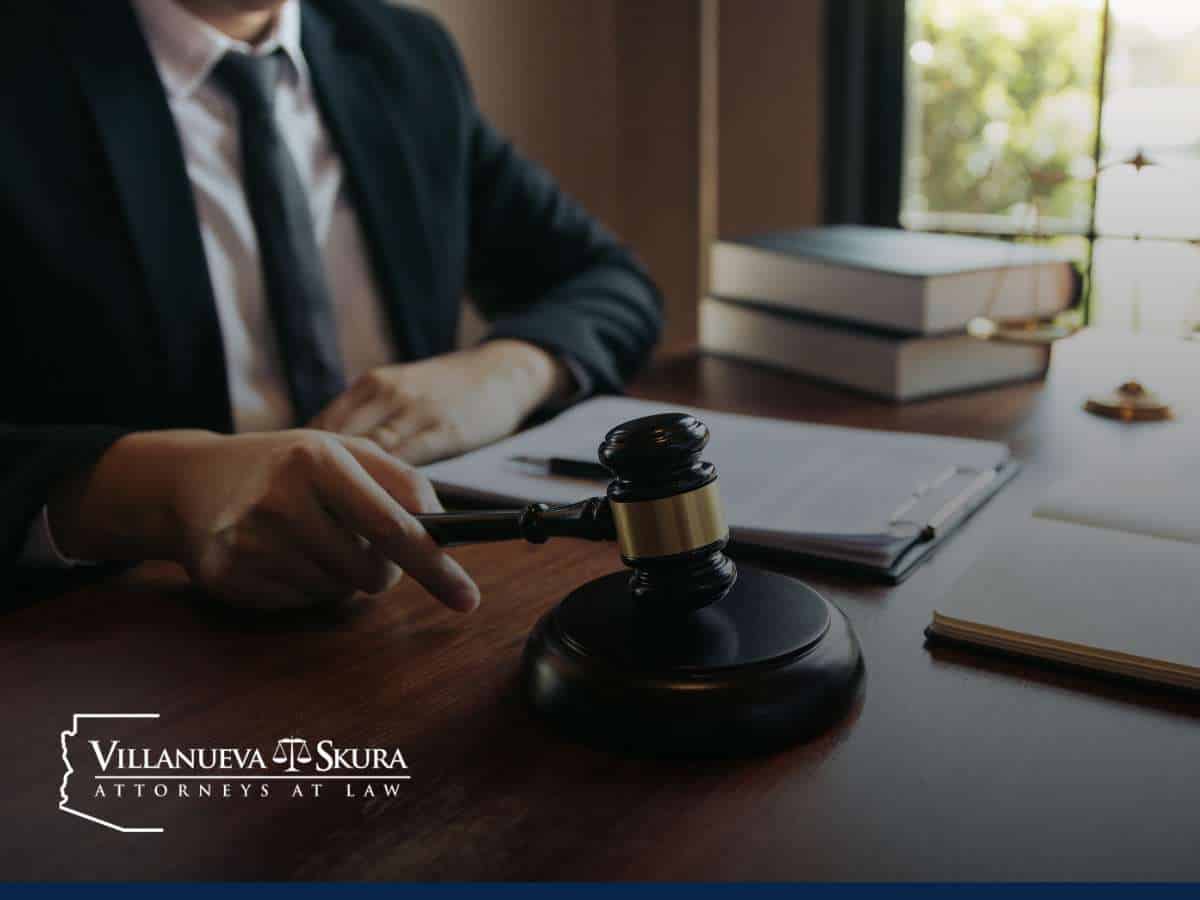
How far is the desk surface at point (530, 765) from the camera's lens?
454mm

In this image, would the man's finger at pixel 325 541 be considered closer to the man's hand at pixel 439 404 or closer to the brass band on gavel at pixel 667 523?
the brass band on gavel at pixel 667 523

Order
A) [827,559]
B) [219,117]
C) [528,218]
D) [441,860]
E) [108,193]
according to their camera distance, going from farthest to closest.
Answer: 1. [528,218]
2. [219,117]
3. [108,193]
4. [827,559]
5. [441,860]

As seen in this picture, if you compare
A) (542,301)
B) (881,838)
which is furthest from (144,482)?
(542,301)

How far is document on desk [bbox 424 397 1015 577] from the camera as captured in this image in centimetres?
75

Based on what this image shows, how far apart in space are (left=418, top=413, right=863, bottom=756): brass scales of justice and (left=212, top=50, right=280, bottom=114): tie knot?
830mm

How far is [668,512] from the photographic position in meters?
0.56

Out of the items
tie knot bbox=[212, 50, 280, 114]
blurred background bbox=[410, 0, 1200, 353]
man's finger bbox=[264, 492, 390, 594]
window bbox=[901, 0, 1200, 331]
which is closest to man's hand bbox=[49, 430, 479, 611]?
man's finger bbox=[264, 492, 390, 594]

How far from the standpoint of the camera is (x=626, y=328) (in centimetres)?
144

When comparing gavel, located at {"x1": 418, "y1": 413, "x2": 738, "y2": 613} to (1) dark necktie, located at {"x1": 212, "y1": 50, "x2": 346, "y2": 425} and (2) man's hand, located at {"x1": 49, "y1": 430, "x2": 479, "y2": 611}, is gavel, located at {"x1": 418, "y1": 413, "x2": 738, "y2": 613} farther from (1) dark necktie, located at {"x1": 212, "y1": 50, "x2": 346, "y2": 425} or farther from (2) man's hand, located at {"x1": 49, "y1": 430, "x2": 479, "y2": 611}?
(1) dark necktie, located at {"x1": 212, "y1": 50, "x2": 346, "y2": 425}

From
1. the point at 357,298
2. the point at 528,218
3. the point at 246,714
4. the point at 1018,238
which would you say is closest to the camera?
the point at 246,714

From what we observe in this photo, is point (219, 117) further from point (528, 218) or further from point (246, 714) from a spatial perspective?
point (246, 714)

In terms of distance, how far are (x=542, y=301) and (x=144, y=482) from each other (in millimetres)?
759

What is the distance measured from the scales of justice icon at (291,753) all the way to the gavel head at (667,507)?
179mm

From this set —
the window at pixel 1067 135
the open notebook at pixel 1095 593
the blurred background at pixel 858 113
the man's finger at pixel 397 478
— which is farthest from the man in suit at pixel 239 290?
the window at pixel 1067 135
